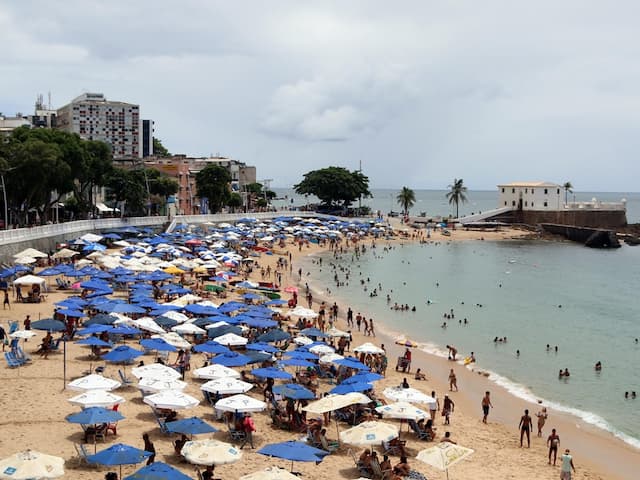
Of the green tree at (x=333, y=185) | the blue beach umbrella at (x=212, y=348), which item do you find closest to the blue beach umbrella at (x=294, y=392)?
the blue beach umbrella at (x=212, y=348)

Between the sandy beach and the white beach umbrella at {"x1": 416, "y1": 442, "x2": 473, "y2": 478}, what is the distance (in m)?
2.21

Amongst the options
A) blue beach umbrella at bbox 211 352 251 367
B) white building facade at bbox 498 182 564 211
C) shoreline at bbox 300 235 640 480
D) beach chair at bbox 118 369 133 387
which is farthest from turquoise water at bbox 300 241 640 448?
white building facade at bbox 498 182 564 211

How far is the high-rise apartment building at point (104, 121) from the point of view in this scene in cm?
12100

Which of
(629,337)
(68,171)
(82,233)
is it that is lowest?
(629,337)

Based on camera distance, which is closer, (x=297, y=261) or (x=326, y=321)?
(x=326, y=321)

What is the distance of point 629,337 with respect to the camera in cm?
3681

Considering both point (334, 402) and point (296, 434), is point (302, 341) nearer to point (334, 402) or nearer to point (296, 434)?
point (296, 434)

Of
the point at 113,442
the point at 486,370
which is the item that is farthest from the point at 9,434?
the point at 486,370

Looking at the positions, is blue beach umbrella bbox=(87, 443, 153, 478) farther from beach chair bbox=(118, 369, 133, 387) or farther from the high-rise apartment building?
the high-rise apartment building

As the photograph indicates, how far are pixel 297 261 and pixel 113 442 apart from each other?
1903 inches

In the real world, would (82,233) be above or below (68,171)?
below

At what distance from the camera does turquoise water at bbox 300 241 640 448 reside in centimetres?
2638

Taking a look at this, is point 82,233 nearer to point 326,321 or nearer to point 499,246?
point 326,321

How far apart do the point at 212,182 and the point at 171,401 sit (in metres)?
68.8
